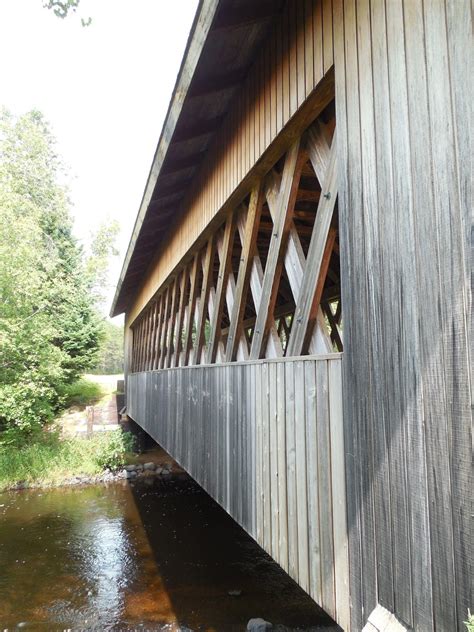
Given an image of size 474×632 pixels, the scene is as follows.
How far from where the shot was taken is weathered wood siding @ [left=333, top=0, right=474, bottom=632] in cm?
129

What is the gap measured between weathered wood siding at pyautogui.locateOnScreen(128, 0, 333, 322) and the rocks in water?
452 cm

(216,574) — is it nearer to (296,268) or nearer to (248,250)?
(248,250)

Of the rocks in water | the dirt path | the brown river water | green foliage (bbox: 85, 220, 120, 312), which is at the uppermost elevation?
green foliage (bbox: 85, 220, 120, 312)

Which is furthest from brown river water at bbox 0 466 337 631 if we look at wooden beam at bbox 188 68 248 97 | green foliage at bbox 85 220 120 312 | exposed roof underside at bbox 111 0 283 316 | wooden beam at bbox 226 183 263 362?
green foliage at bbox 85 220 120 312

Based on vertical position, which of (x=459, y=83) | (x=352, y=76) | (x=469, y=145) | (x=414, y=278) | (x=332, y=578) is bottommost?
(x=332, y=578)

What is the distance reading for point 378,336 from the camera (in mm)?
1655

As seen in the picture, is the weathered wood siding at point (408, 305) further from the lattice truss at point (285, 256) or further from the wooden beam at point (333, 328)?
the wooden beam at point (333, 328)

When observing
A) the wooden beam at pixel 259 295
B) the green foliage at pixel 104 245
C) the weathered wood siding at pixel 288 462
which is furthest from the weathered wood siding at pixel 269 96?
the green foliage at pixel 104 245

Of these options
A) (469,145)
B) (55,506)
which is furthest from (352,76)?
(55,506)

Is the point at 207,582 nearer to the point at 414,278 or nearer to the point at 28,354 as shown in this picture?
the point at 414,278

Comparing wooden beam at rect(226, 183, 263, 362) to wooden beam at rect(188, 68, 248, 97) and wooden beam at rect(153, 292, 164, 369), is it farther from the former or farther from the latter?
wooden beam at rect(153, 292, 164, 369)

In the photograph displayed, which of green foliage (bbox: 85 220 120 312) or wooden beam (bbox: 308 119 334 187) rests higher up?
green foliage (bbox: 85 220 120 312)

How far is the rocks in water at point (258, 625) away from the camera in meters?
5.19

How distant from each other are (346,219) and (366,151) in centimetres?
28
